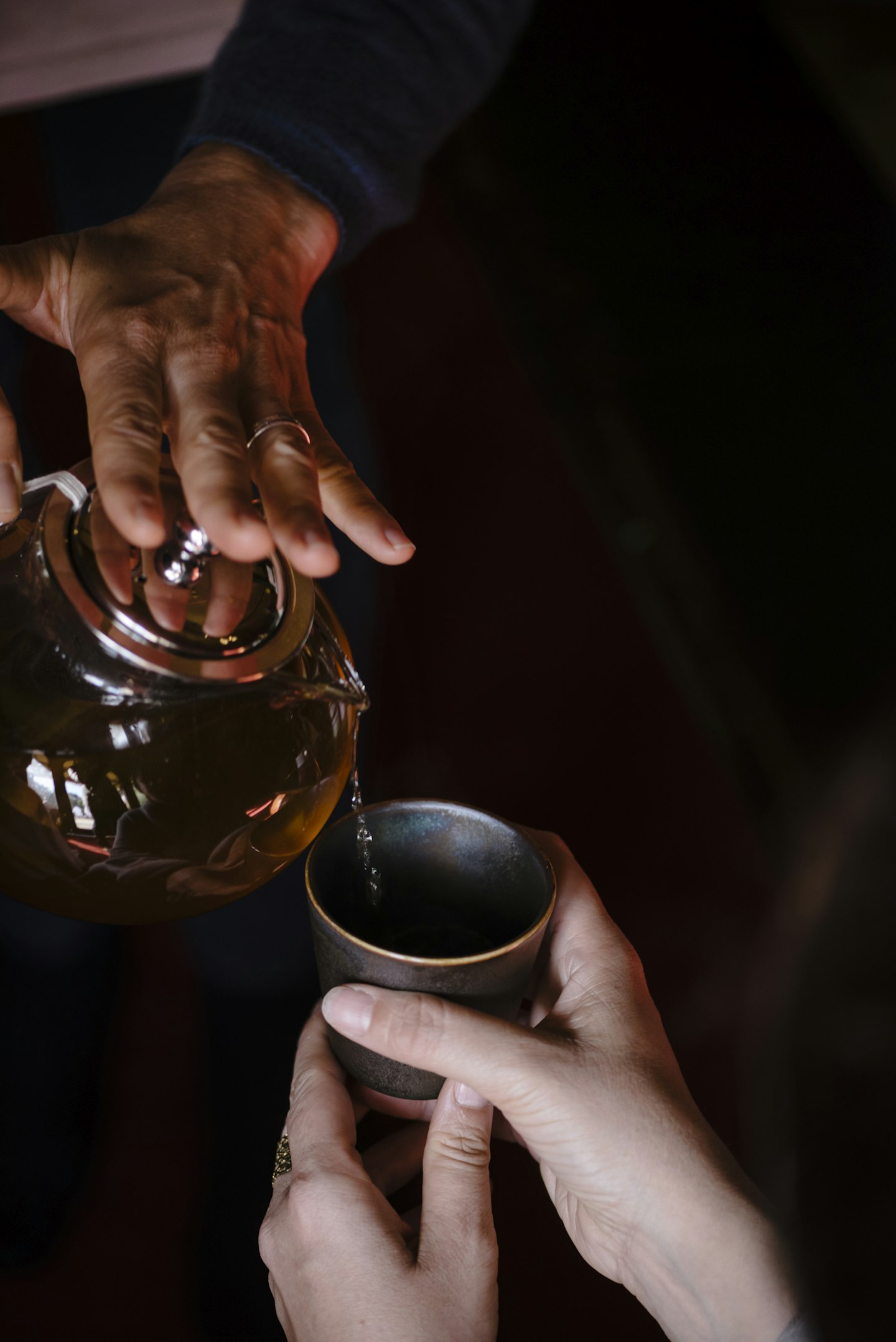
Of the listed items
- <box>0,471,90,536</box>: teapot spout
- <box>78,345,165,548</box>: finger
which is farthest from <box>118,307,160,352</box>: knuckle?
<box>0,471,90,536</box>: teapot spout

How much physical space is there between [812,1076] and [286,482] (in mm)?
664

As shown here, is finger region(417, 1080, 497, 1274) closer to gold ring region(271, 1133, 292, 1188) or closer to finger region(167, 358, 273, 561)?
gold ring region(271, 1133, 292, 1188)

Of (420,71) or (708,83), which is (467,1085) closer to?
(420,71)

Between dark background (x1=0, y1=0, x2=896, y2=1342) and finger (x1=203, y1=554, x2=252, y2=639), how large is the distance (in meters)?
0.89

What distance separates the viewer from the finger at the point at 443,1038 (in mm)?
632

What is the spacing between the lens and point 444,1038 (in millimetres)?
631

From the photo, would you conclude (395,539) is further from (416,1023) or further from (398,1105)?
(398,1105)

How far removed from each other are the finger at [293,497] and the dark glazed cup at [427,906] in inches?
9.1

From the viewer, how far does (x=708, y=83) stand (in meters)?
2.12

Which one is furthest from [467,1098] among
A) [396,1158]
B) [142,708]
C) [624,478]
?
[624,478]

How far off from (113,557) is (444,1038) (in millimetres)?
373

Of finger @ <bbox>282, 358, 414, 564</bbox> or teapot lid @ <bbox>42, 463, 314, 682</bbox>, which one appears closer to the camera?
teapot lid @ <bbox>42, 463, 314, 682</bbox>

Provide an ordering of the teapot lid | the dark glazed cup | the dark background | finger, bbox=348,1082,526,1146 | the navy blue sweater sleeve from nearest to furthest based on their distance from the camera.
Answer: the teapot lid < the dark glazed cup < finger, bbox=348,1082,526,1146 < the navy blue sweater sleeve < the dark background

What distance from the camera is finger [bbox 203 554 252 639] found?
590 mm
